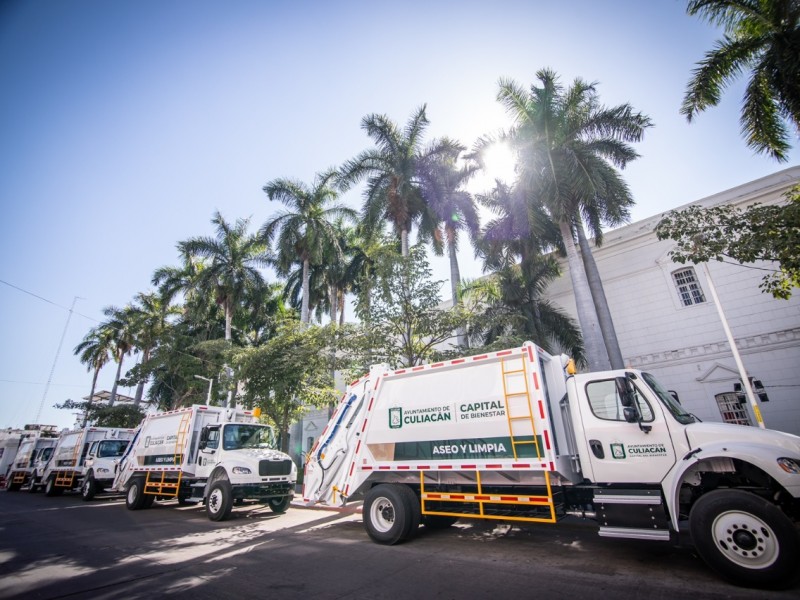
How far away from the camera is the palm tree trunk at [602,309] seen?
631 inches

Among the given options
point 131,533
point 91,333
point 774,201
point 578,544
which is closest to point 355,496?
point 578,544

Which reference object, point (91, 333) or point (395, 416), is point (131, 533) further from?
point (91, 333)

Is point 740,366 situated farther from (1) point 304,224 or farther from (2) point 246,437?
(1) point 304,224

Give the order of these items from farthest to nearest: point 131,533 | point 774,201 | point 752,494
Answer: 1. point 774,201
2. point 131,533
3. point 752,494

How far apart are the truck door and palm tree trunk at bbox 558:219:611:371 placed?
9091mm

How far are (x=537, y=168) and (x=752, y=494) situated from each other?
15380mm

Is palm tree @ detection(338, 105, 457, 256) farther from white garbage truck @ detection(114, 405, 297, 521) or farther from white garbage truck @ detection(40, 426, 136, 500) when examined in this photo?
white garbage truck @ detection(40, 426, 136, 500)

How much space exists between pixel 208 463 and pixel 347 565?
25.2 ft

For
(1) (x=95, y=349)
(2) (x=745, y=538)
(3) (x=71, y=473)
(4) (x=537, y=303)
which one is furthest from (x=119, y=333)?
(2) (x=745, y=538)

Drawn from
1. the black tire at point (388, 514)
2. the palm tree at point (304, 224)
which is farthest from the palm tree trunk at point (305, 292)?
the black tire at point (388, 514)

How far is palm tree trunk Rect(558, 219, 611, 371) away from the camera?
1449 cm

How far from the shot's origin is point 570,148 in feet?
53.9

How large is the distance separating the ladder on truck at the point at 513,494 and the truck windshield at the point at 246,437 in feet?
23.4

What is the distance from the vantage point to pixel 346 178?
21.4 meters
